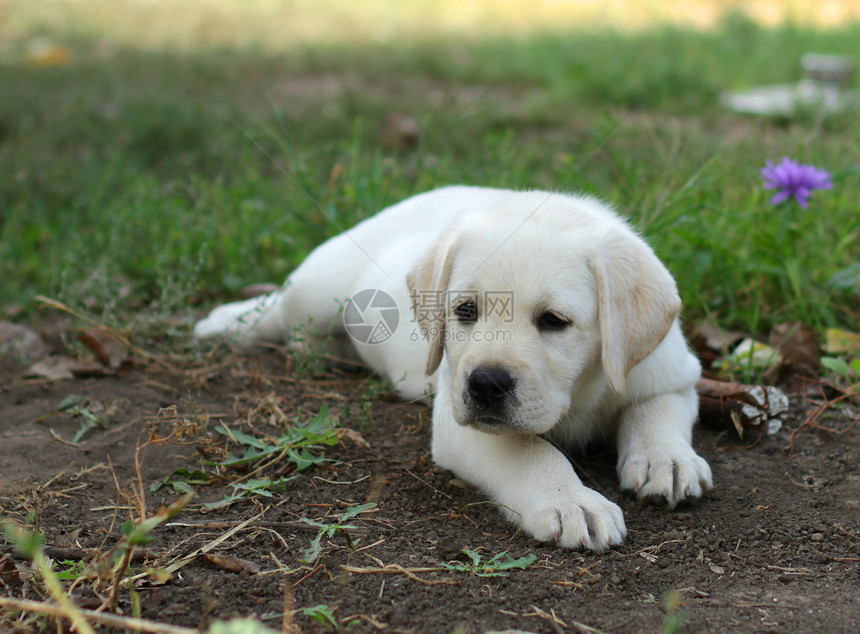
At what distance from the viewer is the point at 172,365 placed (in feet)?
12.6

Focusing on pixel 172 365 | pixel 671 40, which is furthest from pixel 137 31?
pixel 172 365

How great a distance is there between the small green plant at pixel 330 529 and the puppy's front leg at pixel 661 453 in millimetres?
905

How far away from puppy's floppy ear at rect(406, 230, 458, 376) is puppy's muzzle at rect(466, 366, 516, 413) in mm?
375

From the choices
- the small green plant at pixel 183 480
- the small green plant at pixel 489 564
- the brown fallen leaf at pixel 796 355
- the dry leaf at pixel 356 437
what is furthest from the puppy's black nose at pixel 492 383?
the brown fallen leaf at pixel 796 355

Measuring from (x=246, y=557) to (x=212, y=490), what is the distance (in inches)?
19.4

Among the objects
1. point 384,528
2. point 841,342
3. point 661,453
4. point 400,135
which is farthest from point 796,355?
point 400,135

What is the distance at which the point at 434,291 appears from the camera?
294 cm

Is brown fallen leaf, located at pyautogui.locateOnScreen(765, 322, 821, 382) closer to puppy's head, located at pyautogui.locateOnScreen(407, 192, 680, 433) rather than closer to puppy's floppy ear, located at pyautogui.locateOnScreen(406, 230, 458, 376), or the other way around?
puppy's head, located at pyautogui.locateOnScreen(407, 192, 680, 433)

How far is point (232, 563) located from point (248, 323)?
1986 millimetres

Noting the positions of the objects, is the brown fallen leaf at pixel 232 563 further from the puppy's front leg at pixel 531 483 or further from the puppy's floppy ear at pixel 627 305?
the puppy's floppy ear at pixel 627 305

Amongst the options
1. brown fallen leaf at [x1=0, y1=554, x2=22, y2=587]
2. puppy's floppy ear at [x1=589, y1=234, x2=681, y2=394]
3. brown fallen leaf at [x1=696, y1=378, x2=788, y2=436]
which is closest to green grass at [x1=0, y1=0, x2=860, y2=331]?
brown fallen leaf at [x1=696, y1=378, x2=788, y2=436]

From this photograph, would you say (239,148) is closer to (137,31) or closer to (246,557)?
(246,557)

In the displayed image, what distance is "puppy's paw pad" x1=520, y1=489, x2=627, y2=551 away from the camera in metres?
2.46

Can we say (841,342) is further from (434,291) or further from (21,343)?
(21,343)
